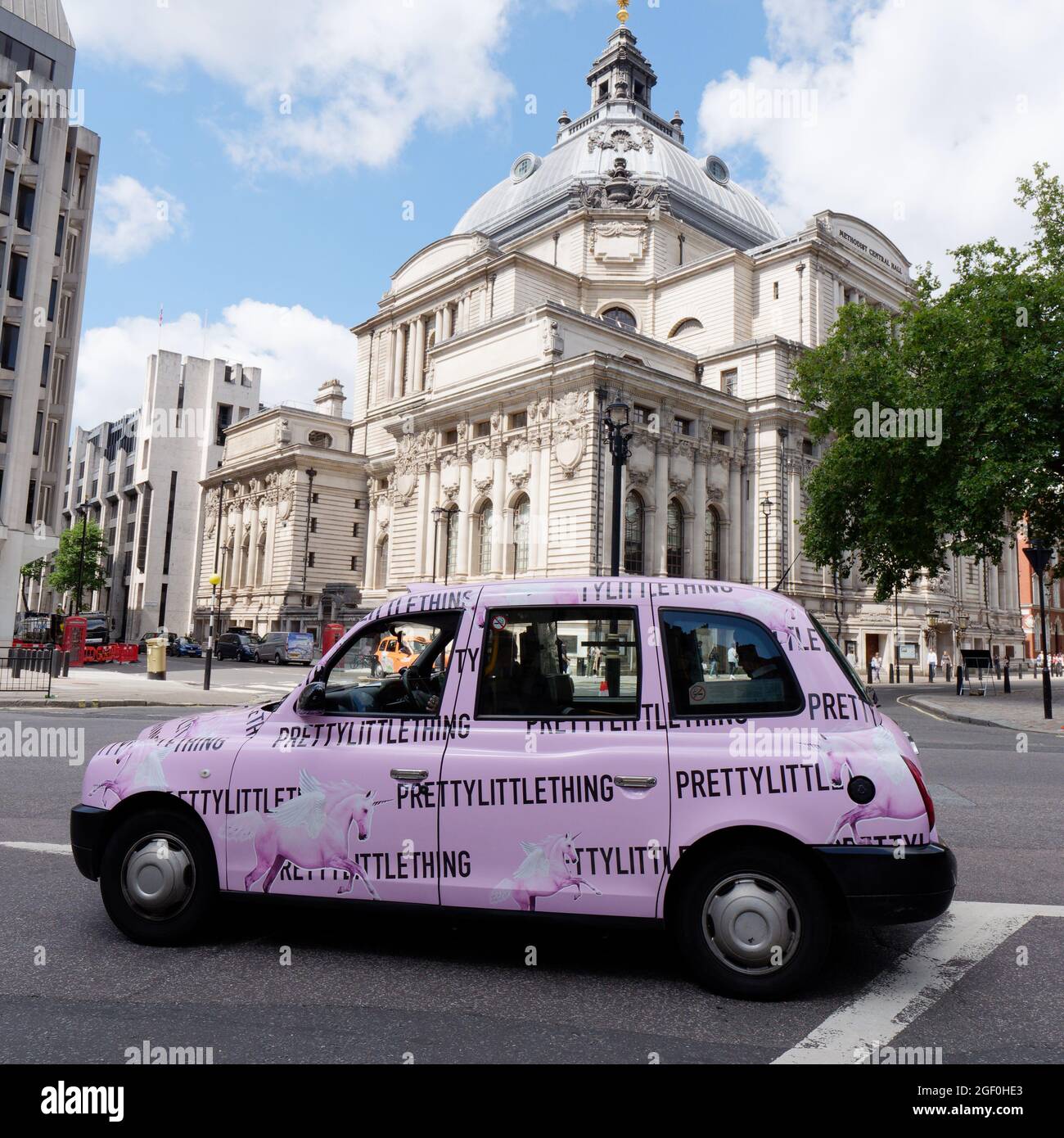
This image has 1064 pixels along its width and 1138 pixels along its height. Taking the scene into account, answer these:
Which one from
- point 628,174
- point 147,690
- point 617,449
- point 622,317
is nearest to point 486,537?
point 622,317

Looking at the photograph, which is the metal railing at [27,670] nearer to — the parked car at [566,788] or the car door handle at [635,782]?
the parked car at [566,788]

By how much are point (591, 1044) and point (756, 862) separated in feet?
3.45

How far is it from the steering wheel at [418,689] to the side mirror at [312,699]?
426 mm

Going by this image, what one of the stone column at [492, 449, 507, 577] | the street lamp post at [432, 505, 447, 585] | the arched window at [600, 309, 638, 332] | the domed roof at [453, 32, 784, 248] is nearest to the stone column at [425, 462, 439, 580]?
the street lamp post at [432, 505, 447, 585]

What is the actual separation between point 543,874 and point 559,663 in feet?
3.25

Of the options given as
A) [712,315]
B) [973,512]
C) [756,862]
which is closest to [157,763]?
[756,862]

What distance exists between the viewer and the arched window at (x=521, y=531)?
46.9 meters

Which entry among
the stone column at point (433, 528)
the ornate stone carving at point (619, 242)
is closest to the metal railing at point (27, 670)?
the stone column at point (433, 528)

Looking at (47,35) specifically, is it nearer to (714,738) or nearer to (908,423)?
(908,423)

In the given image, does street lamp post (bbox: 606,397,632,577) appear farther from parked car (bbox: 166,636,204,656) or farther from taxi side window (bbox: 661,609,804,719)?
parked car (bbox: 166,636,204,656)

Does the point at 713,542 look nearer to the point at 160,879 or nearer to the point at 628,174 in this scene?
the point at 628,174

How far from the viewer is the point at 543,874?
407 centimetres
